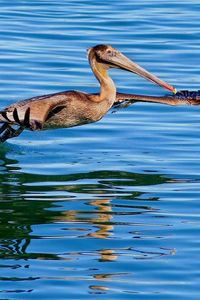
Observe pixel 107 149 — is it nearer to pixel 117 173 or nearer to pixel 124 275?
pixel 117 173

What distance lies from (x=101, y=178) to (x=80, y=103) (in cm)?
154

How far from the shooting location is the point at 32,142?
16203 mm

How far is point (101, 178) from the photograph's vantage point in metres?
14.1

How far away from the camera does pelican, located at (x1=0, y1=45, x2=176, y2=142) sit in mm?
14805

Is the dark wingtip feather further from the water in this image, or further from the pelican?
the water

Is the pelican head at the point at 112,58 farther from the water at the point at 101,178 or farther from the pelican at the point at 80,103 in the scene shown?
the water at the point at 101,178

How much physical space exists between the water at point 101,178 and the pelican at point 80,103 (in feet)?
1.19

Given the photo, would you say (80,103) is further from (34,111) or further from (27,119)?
(27,119)

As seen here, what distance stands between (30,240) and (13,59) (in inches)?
369

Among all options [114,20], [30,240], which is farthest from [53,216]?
[114,20]

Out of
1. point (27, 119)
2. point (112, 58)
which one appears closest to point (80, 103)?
point (112, 58)

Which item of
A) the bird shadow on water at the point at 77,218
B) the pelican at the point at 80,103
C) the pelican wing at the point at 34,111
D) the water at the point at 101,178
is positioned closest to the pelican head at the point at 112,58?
the pelican at the point at 80,103

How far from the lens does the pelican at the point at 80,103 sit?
14.8 metres

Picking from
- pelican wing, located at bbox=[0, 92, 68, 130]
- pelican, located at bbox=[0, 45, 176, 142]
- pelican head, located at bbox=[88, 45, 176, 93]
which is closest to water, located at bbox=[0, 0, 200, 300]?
pelican, located at bbox=[0, 45, 176, 142]
